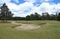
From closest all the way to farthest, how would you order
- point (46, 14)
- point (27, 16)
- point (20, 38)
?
point (20, 38) → point (27, 16) → point (46, 14)

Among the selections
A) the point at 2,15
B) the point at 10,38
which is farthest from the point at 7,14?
the point at 10,38

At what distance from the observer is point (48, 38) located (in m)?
16.7

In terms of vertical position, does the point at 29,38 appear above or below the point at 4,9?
below

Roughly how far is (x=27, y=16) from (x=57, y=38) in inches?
3345

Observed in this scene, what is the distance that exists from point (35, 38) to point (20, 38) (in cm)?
172

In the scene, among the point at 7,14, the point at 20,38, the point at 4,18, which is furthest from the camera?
the point at 7,14

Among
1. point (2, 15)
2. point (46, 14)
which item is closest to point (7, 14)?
point (2, 15)

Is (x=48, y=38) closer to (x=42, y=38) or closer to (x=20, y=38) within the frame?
(x=42, y=38)

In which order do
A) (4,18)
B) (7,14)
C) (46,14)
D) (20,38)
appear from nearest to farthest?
1. (20,38)
2. (4,18)
3. (7,14)
4. (46,14)

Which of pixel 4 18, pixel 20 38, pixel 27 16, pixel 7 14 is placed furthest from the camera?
pixel 27 16

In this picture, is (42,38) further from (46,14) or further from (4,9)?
(46,14)

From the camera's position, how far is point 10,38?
54.4 ft

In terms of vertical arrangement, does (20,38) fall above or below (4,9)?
below

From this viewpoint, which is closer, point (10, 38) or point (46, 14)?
point (10, 38)
